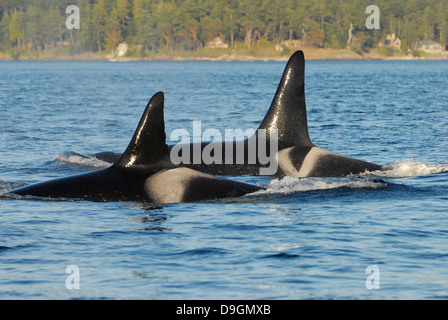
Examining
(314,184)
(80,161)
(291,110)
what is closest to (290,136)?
(291,110)

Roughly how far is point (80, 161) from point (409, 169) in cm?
828

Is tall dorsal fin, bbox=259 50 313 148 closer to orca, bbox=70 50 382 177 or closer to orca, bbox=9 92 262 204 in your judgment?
orca, bbox=70 50 382 177

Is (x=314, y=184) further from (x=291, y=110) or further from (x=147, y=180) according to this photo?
(x=147, y=180)

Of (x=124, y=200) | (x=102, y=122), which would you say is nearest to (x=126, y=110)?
(x=102, y=122)

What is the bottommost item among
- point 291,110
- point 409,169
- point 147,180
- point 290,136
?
point 409,169

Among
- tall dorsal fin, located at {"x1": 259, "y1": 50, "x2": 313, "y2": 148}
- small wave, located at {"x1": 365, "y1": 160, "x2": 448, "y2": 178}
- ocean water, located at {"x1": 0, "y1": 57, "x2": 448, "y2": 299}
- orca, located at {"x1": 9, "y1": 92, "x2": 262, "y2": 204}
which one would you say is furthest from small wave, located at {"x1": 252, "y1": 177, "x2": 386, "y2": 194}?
orca, located at {"x1": 9, "y1": 92, "x2": 262, "y2": 204}

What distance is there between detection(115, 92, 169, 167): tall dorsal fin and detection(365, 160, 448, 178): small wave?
229 inches

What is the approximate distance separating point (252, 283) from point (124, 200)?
4.44 meters

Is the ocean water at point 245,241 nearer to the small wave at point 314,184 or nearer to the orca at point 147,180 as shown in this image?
the small wave at point 314,184

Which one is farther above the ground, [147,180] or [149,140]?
[149,140]

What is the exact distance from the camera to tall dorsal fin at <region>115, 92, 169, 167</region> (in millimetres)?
13516

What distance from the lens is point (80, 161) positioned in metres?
21.0
